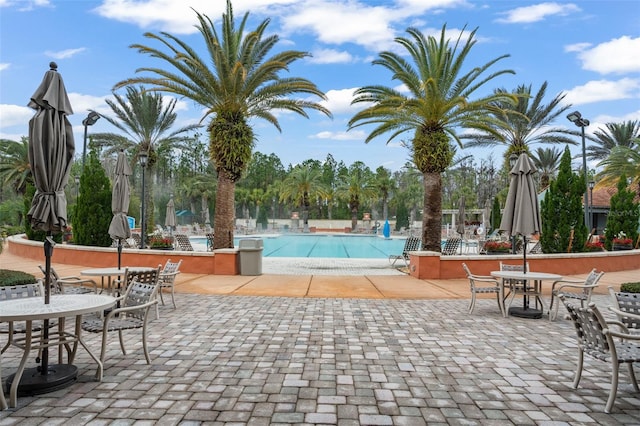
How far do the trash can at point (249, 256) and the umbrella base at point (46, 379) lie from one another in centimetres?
831

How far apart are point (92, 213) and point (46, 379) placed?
553 inches

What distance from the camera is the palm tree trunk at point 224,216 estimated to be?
49.4ft

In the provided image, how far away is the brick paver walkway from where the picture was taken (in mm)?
3646

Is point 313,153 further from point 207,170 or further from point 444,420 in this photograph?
point 444,420

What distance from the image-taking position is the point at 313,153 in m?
80.2

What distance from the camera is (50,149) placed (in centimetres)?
459

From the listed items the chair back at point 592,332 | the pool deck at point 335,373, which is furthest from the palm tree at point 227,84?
the chair back at point 592,332

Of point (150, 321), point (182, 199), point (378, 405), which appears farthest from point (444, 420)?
point (182, 199)

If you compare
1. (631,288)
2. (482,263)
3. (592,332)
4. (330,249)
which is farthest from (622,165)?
(592,332)

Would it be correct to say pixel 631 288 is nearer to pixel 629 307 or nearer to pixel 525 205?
pixel 525 205

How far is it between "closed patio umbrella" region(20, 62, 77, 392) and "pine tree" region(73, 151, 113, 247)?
515 inches

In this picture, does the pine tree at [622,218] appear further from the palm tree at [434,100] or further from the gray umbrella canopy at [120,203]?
the gray umbrella canopy at [120,203]

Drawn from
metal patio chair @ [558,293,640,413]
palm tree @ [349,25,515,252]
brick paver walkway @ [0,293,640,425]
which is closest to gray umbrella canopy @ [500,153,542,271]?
brick paver walkway @ [0,293,640,425]

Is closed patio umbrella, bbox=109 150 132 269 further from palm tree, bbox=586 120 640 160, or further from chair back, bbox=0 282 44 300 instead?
palm tree, bbox=586 120 640 160
